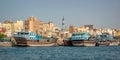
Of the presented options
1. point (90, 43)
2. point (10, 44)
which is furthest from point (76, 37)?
point (10, 44)

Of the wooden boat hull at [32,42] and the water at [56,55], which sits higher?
the wooden boat hull at [32,42]

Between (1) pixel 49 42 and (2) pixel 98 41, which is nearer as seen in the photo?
(1) pixel 49 42

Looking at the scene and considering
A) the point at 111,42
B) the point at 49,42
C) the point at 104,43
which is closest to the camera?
the point at 49,42

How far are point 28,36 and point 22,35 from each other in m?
2.36

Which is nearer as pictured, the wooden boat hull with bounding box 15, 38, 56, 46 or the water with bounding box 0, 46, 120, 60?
the water with bounding box 0, 46, 120, 60

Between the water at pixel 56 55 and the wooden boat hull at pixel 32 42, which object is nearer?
the water at pixel 56 55

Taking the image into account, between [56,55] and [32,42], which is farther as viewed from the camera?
[32,42]

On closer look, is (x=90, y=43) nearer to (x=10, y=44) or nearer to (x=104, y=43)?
(x=104, y=43)

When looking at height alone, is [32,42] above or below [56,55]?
above

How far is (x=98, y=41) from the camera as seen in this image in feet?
478

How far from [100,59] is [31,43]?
2649 inches

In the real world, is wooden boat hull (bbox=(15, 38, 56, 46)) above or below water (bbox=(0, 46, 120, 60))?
above

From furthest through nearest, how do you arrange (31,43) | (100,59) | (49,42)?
(49,42) → (31,43) → (100,59)

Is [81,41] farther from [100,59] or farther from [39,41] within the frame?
[100,59]
